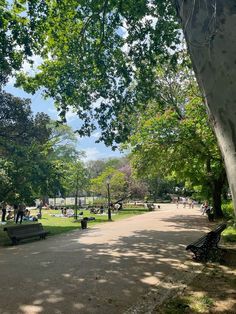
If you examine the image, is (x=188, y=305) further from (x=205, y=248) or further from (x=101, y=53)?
(x=101, y=53)

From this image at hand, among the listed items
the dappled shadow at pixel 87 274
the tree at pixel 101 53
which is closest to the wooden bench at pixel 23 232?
the dappled shadow at pixel 87 274

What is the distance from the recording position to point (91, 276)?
7.69 m

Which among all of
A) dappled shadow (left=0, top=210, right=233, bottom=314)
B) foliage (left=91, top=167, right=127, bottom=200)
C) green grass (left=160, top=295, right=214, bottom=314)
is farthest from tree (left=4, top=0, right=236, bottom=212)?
foliage (left=91, top=167, right=127, bottom=200)

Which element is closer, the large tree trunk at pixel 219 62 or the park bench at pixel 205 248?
the large tree trunk at pixel 219 62

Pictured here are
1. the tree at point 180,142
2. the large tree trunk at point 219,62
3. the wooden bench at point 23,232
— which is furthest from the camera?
the tree at point 180,142

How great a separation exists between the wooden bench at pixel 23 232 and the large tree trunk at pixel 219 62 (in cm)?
1240

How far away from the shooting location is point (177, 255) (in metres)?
10.4

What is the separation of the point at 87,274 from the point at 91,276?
0.76 feet

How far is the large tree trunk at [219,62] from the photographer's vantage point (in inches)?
87.7

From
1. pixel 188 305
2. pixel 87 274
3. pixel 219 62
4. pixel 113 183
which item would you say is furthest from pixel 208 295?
pixel 113 183

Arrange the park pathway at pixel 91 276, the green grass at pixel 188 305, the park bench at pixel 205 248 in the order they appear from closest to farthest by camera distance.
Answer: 1. the green grass at pixel 188 305
2. the park pathway at pixel 91 276
3. the park bench at pixel 205 248

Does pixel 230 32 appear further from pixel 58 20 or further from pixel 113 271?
pixel 58 20

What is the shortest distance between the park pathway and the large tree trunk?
4181mm

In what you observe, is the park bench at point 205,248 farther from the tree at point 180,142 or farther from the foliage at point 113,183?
the foliage at point 113,183
